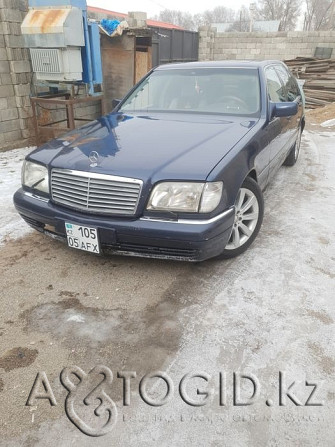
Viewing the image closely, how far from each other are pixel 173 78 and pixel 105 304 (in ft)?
8.65

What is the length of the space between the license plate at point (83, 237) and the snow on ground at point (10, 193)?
1.08m

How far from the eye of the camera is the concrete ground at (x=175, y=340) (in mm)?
1731

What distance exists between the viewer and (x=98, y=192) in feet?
8.43

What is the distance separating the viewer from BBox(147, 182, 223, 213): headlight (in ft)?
8.04

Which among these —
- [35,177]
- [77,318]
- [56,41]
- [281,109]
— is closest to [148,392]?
[77,318]

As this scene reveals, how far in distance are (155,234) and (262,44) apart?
52.5ft

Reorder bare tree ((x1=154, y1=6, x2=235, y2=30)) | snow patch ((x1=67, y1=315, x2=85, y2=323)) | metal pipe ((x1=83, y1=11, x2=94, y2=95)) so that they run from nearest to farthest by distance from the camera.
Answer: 1. snow patch ((x1=67, y1=315, x2=85, y2=323))
2. metal pipe ((x1=83, y1=11, x2=94, y2=95))
3. bare tree ((x1=154, y1=6, x2=235, y2=30))

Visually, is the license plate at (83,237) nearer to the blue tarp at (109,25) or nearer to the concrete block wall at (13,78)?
the concrete block wall at (13,78)

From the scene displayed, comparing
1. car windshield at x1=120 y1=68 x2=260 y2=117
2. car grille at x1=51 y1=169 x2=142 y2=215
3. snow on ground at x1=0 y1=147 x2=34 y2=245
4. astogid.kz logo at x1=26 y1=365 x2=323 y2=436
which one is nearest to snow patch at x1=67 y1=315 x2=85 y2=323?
astogid.kz logo at x1=26 y1=365 x2=323 y2=436

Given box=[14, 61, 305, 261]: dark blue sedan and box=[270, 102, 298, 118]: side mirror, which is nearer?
box=[14, 61, 305, 261]: dark blue sedan

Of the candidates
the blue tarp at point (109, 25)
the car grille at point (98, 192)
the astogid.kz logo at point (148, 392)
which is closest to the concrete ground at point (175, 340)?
the astogid.kz logo at point (148, 392)

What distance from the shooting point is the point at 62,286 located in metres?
2.74

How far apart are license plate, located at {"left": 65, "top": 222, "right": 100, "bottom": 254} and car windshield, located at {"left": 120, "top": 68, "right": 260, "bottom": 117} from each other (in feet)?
5.70

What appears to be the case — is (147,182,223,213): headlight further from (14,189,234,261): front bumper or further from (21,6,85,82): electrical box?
(21,6,85,82): electrical box
